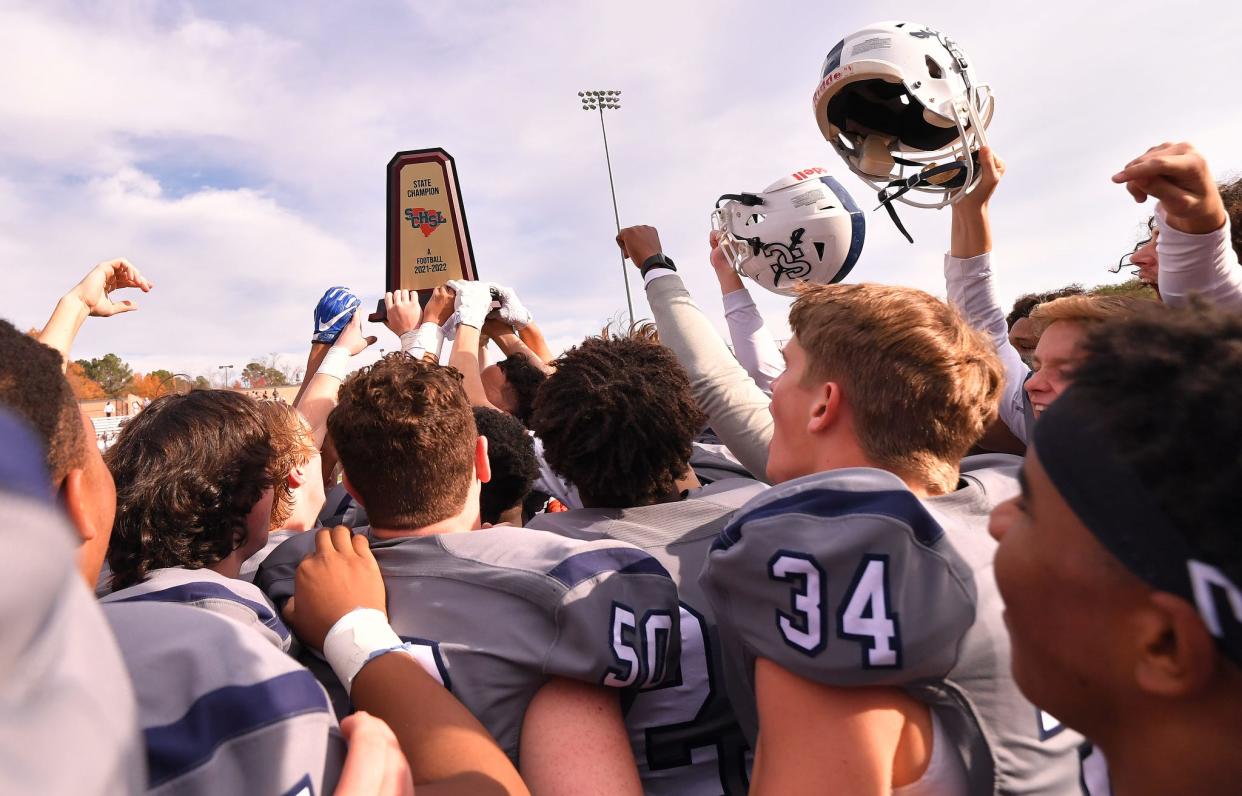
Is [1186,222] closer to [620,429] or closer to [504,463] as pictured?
[620,429]

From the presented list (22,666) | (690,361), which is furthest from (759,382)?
(22,666)

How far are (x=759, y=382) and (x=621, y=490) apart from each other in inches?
43.7

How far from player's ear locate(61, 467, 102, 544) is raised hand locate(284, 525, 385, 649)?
1.81 ft

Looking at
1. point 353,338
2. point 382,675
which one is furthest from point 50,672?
point 353,338

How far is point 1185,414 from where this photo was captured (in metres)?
0.90

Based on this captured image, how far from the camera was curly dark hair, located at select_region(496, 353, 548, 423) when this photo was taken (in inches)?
181

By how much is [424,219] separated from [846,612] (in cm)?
543

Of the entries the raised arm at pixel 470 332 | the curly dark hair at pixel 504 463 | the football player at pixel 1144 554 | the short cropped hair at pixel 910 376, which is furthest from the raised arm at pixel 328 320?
the football player at pixel 1144 554

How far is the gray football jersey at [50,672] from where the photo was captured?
601mm

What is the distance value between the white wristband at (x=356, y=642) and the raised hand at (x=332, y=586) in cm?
5

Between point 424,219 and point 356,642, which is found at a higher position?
point 424,219

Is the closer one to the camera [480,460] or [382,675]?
[382,675]

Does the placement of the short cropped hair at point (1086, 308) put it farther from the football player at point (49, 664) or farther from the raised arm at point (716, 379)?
the football player at point (49, 664)

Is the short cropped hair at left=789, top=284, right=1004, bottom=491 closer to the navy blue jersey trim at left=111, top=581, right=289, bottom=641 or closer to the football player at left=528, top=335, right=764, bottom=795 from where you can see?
the football player at left=528, top=335, right=764, bottom=795
